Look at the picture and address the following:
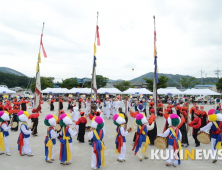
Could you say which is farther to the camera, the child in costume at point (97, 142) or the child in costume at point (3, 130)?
the child in costume at point (3, 130)

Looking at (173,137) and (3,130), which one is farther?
(3,130)

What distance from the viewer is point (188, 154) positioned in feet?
20.5

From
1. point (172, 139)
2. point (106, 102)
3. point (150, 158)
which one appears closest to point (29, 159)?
point (150, 158)

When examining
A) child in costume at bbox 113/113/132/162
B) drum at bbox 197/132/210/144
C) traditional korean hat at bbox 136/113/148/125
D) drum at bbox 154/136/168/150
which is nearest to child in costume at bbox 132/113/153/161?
traditional korean hat at bbox 136/113/148/125

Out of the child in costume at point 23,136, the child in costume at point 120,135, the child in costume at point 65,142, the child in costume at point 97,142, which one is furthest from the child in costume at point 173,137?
the child in costume at point 23,136

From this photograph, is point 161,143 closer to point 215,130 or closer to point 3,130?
point 215,130

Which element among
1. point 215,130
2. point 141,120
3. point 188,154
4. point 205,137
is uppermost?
point 141,120

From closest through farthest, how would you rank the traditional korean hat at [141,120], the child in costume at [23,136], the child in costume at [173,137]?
the child in costume at [173,137] < the traditional korean hat at [141,120] < the child in costume at [23,136]

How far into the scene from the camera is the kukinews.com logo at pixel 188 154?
509 centimetres

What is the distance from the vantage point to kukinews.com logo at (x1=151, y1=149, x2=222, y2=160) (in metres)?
5.09

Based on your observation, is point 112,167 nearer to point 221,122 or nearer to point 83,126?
point 83,126

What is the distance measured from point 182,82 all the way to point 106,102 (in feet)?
146

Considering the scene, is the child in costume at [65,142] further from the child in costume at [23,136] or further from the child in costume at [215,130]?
the child in costume at [215,130]

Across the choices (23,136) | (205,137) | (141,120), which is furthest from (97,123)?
(205,137)
